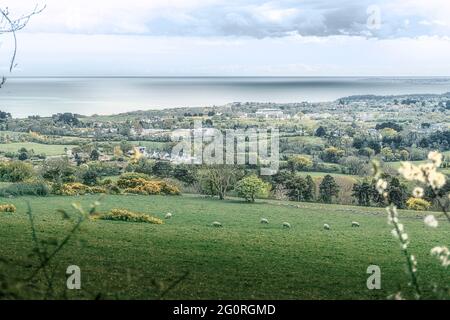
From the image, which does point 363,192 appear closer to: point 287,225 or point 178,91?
point 287,225

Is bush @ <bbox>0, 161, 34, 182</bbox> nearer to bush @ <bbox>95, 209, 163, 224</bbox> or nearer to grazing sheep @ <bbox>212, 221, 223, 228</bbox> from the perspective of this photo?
bush @ <bbox>95, 209, 163, 224</bbox>

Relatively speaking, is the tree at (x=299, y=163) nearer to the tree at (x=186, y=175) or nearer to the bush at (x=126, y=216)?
the tree at (x=186, y=175)

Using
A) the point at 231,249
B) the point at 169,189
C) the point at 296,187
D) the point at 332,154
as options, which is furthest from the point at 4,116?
the point at 332,154

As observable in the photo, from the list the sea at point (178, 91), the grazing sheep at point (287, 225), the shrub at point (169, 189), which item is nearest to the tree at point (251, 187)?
the grazing sheep at point (287, 225)

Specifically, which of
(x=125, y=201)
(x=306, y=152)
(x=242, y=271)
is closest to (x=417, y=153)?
(x=306, y=152)

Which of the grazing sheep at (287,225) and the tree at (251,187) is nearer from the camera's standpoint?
the grazing sheep at (287,225)

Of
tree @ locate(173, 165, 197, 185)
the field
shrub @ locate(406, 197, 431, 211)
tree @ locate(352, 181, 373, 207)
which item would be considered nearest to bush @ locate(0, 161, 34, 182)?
the field
